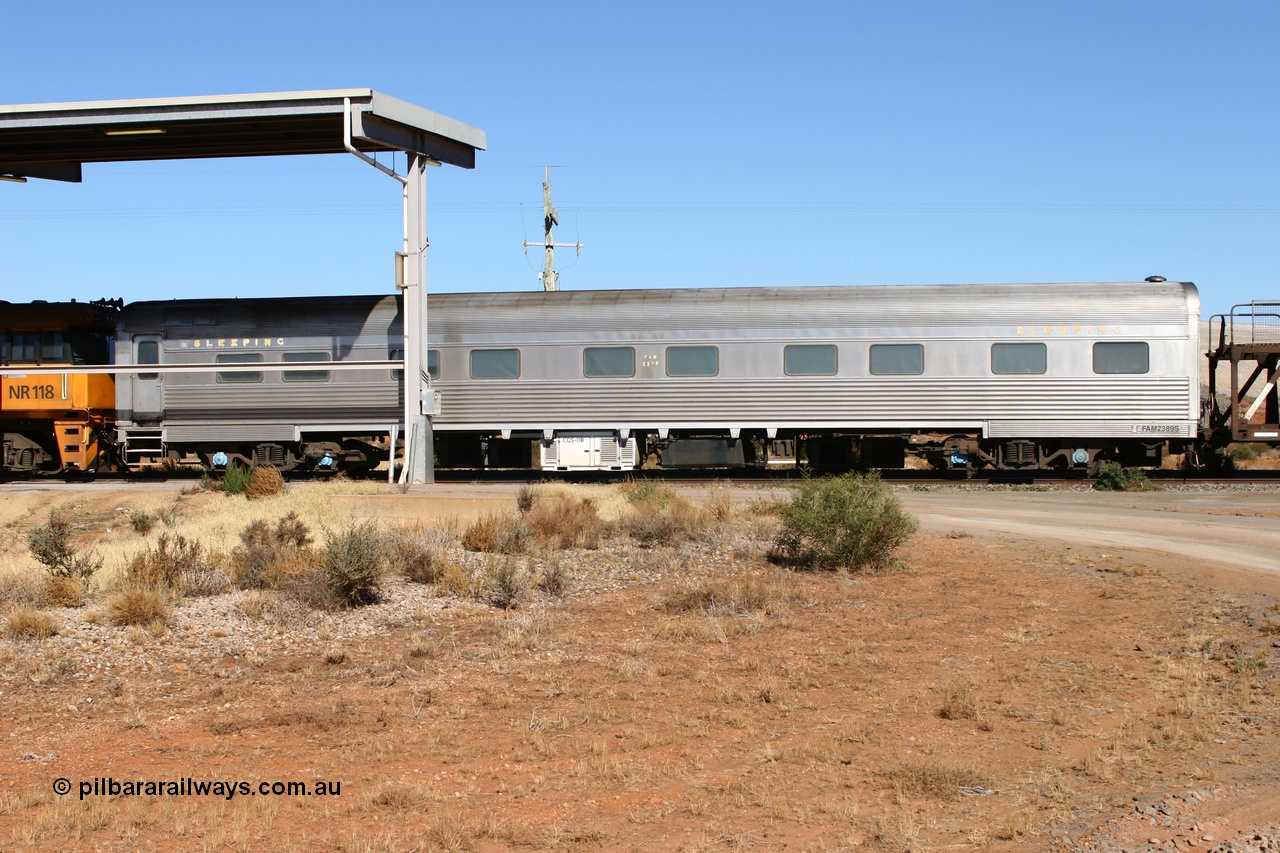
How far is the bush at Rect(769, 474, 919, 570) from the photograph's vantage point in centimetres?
1345

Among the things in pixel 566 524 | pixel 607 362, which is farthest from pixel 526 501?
pixel 607 362

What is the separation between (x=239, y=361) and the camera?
24.2 m

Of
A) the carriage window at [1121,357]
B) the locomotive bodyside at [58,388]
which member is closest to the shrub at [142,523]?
the locomotive bodyside at [58,388]

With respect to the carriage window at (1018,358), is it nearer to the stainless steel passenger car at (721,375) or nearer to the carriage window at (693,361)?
the stainless steel passenger car at (721,375)

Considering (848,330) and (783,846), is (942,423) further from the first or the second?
(783,846)

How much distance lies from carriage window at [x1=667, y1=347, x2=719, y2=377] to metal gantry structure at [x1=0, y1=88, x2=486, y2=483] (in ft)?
15.7

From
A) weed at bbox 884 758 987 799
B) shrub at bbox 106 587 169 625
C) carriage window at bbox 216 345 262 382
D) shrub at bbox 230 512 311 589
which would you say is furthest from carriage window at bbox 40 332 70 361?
weed at bbox 884 758 987 799

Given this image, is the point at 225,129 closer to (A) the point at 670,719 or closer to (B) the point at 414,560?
(B) the point at 414,560

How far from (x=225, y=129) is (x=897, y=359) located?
1363 cm

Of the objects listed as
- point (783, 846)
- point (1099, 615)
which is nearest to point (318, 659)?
point (783, 846)

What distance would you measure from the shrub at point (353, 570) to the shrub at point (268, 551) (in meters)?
0.81

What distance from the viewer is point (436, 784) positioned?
6535 millimetres

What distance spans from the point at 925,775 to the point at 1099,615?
510 cm
